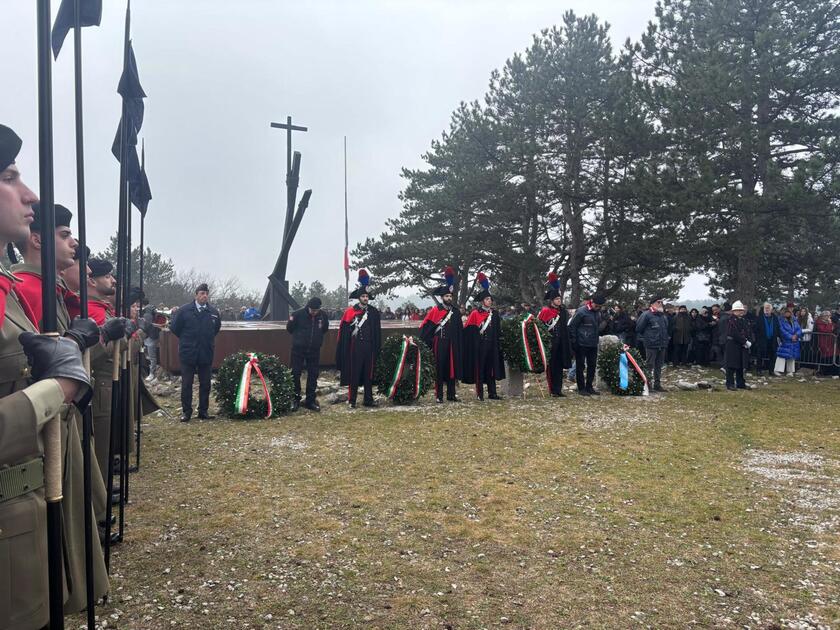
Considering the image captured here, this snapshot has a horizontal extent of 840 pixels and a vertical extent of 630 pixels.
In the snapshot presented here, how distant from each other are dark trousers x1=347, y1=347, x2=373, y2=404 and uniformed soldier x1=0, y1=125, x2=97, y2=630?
801 cm

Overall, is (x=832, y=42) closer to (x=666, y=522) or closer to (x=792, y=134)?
(x=792, y=134)

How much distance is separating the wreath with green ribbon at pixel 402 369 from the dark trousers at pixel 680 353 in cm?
929

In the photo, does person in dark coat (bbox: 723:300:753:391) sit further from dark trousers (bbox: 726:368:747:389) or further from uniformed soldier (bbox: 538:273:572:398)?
uniformed soldier (bbox: 538:273:572:398)

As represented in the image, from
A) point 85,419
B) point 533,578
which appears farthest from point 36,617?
point 533,578

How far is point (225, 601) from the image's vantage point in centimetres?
334

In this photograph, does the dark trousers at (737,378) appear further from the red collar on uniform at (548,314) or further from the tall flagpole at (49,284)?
the tall flagpole at (49,284)

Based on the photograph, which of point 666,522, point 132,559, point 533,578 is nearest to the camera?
point 533,578

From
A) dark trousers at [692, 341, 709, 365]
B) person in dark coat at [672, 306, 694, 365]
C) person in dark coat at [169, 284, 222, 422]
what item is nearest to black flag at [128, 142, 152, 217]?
person in dark coat at [169, 284, 222, 422]

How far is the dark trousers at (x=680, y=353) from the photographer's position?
16578 mm

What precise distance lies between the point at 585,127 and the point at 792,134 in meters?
6.29

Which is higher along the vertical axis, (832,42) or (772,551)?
(832,42)

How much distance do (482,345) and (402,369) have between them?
1599mm

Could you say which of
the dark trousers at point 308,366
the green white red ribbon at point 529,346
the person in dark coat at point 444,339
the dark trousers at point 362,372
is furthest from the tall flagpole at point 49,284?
the green white red ribbon at point 529,346

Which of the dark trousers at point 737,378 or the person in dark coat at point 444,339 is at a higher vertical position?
the person in dark coat at point 444,339
